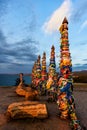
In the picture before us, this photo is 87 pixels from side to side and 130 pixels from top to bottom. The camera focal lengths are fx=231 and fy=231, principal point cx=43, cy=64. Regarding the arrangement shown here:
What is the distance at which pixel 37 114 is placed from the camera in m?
15.4

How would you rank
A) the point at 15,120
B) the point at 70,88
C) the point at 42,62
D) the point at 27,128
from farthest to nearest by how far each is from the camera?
the point at 42,62 < the point at 70,88 < the point at 15,120 < the point at 27,128

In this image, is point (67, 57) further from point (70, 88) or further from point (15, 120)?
point (15, 120)

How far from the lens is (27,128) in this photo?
14.3 m

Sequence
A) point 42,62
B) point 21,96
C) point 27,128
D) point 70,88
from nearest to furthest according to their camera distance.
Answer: point 27,128
point 70,88
point 21,96
point 42,62

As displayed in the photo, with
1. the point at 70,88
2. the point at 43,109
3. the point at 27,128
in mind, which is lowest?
the point at 27,128

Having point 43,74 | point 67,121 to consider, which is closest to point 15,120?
point 67,121

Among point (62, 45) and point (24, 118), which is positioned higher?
point (62, 45)

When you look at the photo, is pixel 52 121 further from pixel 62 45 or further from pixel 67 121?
pixel 62 45

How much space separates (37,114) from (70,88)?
118 inches

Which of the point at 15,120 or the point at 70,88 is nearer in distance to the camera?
the point at 15,120

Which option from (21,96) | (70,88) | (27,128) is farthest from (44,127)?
(21,96)

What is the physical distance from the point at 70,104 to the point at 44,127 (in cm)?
279

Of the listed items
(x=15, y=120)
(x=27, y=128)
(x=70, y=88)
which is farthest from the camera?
(x=70, y=88)

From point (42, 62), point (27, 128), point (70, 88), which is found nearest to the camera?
point (27, 128)
